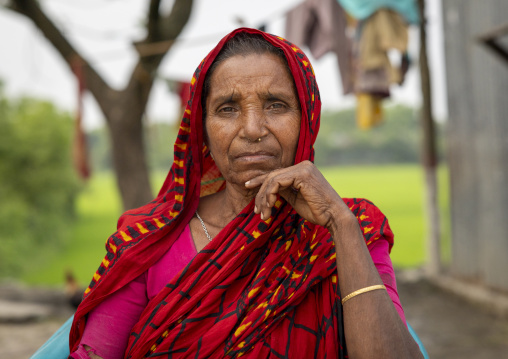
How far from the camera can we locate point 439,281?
7641 mm

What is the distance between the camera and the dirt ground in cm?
548

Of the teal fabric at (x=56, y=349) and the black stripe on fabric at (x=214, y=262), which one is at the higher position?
the black stripe on fabric at (x=214, y=262)

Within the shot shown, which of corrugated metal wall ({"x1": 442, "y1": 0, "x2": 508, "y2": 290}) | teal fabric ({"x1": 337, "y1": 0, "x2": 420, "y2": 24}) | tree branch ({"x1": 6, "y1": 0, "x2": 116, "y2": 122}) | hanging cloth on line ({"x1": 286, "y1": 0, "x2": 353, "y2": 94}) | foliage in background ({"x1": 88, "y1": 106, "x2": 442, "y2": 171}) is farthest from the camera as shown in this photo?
foliage in background ({"x1": 88, "y1": 106, "x2": 442, "y2": 171})

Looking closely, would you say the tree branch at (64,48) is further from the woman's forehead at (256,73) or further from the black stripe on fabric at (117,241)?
the woman's forehead at (256,73)

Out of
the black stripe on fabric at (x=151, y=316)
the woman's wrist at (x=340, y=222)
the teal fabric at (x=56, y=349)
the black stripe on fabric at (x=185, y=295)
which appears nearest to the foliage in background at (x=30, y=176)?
the teal fabric at (x=56, y=349)

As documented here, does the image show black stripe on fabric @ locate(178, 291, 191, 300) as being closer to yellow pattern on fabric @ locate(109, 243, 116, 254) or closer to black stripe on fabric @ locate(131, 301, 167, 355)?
black stripe on fabric @ locate(131, 301, 167, 355)

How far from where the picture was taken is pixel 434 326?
20.4ft

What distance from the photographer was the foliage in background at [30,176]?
771 inches

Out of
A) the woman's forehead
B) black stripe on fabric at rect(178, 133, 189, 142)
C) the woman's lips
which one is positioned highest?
the woman's forehead

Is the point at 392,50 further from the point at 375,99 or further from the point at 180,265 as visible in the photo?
the point at 180,265

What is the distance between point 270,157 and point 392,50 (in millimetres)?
4224

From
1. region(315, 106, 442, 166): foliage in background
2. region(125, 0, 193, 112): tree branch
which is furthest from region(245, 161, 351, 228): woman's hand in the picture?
region(315, 106, 442, 166): foliage in background

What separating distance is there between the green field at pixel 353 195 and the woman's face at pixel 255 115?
6396 millimetres

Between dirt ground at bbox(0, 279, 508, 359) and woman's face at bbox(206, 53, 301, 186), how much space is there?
4.17m
